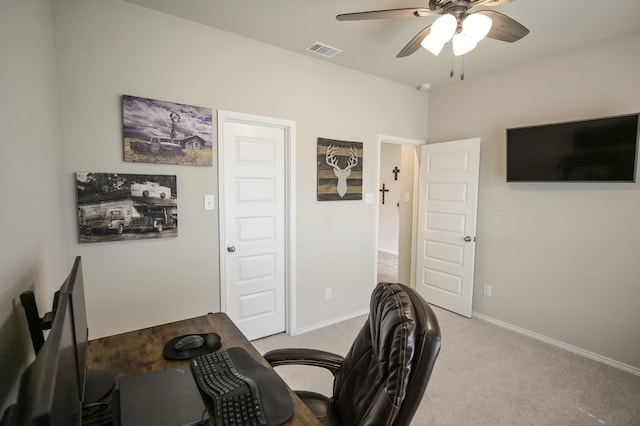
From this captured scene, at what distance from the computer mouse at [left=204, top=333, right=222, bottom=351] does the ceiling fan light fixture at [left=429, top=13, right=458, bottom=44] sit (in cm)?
188

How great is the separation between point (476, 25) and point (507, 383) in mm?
2456

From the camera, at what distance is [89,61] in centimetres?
208

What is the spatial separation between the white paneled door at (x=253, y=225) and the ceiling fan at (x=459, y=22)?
1352mm

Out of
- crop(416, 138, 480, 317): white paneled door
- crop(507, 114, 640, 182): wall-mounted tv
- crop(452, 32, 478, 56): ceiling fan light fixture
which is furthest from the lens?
crop(416, 138, 480, 317): white paneled door

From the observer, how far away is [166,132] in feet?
7.76

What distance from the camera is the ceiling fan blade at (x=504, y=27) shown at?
1.74 metres

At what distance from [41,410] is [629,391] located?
3.42 metres

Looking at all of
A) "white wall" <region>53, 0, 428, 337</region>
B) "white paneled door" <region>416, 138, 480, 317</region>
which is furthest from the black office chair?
"white paneled door" <region>416, 138, 480, 317</region>

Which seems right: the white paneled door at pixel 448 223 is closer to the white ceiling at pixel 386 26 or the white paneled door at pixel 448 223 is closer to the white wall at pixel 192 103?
A: the white wall at pixel 192 103

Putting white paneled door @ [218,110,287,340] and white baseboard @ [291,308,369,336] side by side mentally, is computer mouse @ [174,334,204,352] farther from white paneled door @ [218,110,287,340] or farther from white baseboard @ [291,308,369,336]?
white baseboard @ [291,308,369,336]

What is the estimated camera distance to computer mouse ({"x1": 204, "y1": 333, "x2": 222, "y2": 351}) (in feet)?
4.36

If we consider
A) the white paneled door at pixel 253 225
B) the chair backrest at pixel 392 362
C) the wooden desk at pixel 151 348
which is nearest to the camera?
the chair backrest at pixel 392 362

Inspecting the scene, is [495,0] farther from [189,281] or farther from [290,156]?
[189,281]

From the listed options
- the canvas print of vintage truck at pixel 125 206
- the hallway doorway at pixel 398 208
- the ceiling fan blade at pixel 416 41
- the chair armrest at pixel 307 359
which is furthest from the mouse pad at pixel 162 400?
the hallway doorway at pixel 398 208
